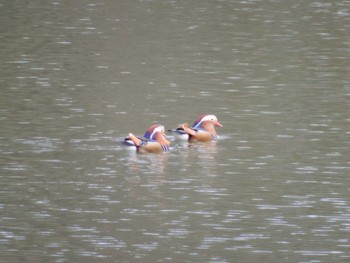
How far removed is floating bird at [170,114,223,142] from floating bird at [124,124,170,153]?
26.6 inches

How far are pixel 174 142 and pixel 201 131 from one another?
460 mm

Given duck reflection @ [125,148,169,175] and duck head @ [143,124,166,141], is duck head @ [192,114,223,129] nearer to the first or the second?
duck head @ [143,124,166,141]

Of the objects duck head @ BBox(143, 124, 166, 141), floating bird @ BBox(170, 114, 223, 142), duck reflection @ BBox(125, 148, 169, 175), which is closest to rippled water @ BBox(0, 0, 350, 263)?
duck reflection @ BBox(125, 148, 169, 175)

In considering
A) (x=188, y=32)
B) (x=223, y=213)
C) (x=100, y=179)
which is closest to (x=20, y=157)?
(x=100, y=179)

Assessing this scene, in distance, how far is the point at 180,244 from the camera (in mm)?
13930

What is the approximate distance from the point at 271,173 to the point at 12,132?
14.7 feet

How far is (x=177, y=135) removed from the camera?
19734 mm

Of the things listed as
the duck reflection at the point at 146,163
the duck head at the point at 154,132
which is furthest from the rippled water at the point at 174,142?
the duck head at the point at 154,132

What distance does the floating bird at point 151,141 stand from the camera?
1845 centimetres

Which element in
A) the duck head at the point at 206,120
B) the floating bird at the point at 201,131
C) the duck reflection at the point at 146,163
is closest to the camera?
the duck reflection at the point at 146,163

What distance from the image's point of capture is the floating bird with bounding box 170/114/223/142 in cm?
1961

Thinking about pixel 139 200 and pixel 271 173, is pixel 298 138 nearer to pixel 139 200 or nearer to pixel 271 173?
pixel 271 173

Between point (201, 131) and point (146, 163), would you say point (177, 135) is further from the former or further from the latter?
point (146, 163)

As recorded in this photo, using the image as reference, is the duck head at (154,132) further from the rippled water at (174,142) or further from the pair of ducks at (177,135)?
the rippled water at (174,142)
